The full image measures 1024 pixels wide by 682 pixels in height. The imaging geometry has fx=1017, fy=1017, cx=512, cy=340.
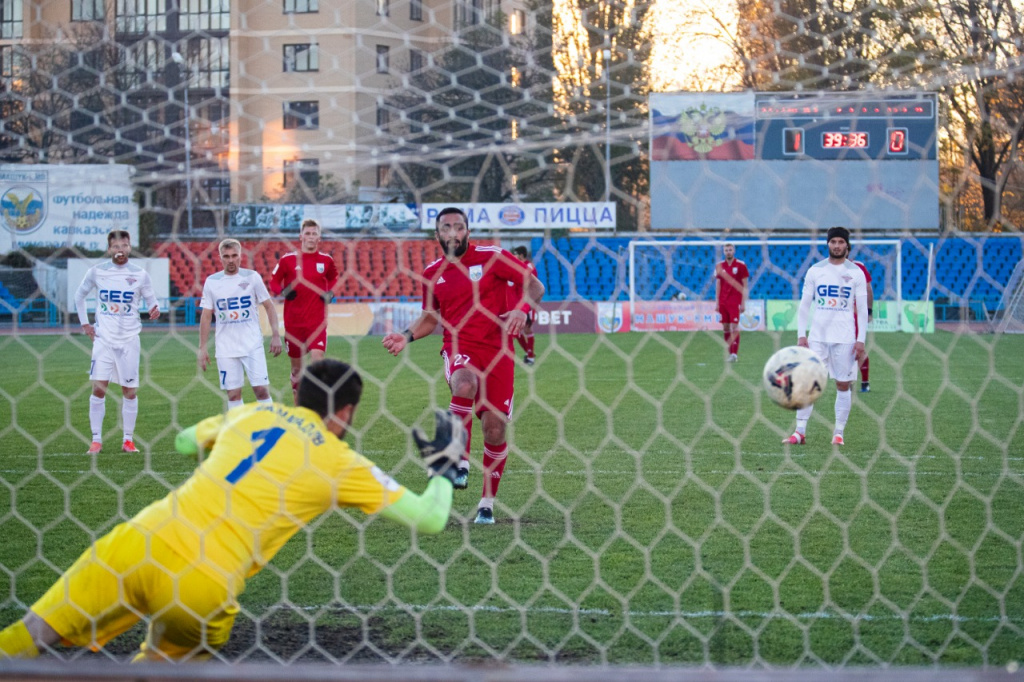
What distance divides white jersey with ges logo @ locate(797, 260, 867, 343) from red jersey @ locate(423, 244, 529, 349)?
11.4ft

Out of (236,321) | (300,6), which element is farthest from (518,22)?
(236,321)

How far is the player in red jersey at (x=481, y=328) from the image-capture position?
5.77 meters

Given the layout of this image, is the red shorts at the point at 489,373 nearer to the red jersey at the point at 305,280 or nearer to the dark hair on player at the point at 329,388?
the dark hair on player at the point at 329,388

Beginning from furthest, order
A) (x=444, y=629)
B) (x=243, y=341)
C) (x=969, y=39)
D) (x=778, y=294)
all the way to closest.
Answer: (x=778, y=294) < (x=243, y=341) < (x=969, y=39) < (x=444, y=629)

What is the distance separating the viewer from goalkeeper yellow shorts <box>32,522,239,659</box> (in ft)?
10.00

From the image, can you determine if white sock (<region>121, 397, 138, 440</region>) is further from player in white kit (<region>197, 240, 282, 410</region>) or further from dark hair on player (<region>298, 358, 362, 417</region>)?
dark hair on player (<region>298, 358, 362, 417</region>)

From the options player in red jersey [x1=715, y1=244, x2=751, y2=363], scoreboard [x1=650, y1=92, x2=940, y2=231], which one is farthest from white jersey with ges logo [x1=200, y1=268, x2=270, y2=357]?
scoreboard [x1=650, y1=92, x2=940, y2=231]

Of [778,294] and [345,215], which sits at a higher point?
[345,215]

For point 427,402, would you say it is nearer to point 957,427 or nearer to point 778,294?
point 957,427

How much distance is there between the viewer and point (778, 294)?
27.1 m

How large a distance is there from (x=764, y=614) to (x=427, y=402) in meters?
7.66

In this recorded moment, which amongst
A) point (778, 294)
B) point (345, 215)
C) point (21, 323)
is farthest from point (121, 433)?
point (778, 294)

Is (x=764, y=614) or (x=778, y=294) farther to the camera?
(x=778, y=294)

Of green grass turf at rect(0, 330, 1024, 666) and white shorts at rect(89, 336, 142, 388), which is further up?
white shorts at rect(89, 336, 142, 388)
